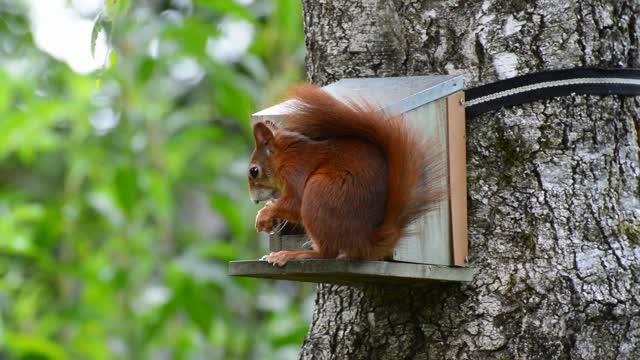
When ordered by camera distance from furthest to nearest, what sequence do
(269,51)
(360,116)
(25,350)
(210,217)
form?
(210,217)
(269,51)
(25,350)
(360,116)

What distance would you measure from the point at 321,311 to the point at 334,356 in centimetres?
11

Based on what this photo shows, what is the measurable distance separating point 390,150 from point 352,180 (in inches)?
3.4

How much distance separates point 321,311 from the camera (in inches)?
85.4

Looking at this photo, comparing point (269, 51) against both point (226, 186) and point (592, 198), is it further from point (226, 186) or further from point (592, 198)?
point (592, 198)

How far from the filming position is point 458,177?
192 centimetres

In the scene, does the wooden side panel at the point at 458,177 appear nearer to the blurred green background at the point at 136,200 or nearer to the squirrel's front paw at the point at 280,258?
the squirrel's front paw at the point at 280,258

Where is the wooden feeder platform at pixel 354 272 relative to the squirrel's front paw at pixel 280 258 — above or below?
below

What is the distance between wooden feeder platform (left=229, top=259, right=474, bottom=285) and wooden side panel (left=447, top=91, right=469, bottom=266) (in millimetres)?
44

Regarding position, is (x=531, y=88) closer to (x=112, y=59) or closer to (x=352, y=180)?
(x=352, y=180)

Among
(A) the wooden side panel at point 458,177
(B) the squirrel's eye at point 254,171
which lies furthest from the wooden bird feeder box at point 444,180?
(B) the squirrel's eye at point 254,171

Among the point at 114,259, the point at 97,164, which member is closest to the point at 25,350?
the point at 114,259

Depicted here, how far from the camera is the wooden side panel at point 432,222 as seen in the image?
1.86 meters

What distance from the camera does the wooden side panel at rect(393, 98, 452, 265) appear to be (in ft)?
6.09

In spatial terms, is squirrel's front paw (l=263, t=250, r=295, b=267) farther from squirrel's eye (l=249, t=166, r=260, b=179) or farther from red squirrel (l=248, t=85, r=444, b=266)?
squirrel's eye (l=249, t=166, r=260, b=179)
